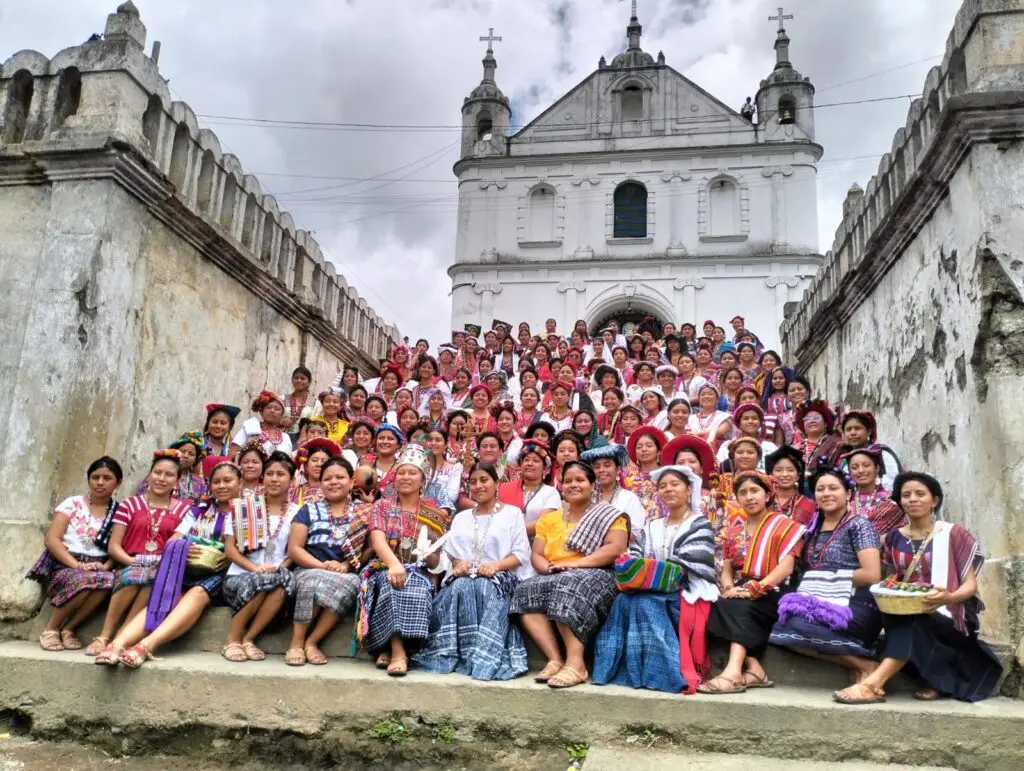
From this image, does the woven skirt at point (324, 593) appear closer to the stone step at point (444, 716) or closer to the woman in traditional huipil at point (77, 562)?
the stone step at point (444, 716)

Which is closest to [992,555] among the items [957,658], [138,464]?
[957,658]

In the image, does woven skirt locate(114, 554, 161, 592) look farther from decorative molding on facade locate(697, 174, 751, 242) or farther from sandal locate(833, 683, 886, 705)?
A: decorative molding on facade locate(697, 174, 751, 242)

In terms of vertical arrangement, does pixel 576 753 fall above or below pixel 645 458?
below

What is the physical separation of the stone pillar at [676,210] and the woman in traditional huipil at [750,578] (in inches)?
647

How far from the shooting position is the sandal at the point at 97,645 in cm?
441

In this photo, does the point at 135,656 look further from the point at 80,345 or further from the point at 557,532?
the point at 557,532

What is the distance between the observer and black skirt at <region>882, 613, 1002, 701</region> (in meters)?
3.78

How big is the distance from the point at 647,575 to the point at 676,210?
17909 mm

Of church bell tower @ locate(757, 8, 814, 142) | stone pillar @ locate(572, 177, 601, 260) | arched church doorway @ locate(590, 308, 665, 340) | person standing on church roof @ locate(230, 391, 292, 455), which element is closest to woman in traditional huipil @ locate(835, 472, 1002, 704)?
person standing on church roof @ locate(230, 391, 292, 455)

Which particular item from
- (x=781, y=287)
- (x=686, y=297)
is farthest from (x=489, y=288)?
(x=781, y=287)

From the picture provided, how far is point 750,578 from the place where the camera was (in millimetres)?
4422

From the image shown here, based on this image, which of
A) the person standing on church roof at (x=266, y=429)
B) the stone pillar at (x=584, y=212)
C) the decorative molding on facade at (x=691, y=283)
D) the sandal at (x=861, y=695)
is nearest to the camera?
the sandal at (x=861, y=695)

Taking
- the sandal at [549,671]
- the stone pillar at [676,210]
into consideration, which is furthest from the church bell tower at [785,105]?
the sandal at [549,671]

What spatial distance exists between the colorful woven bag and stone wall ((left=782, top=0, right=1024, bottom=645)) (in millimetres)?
1719
